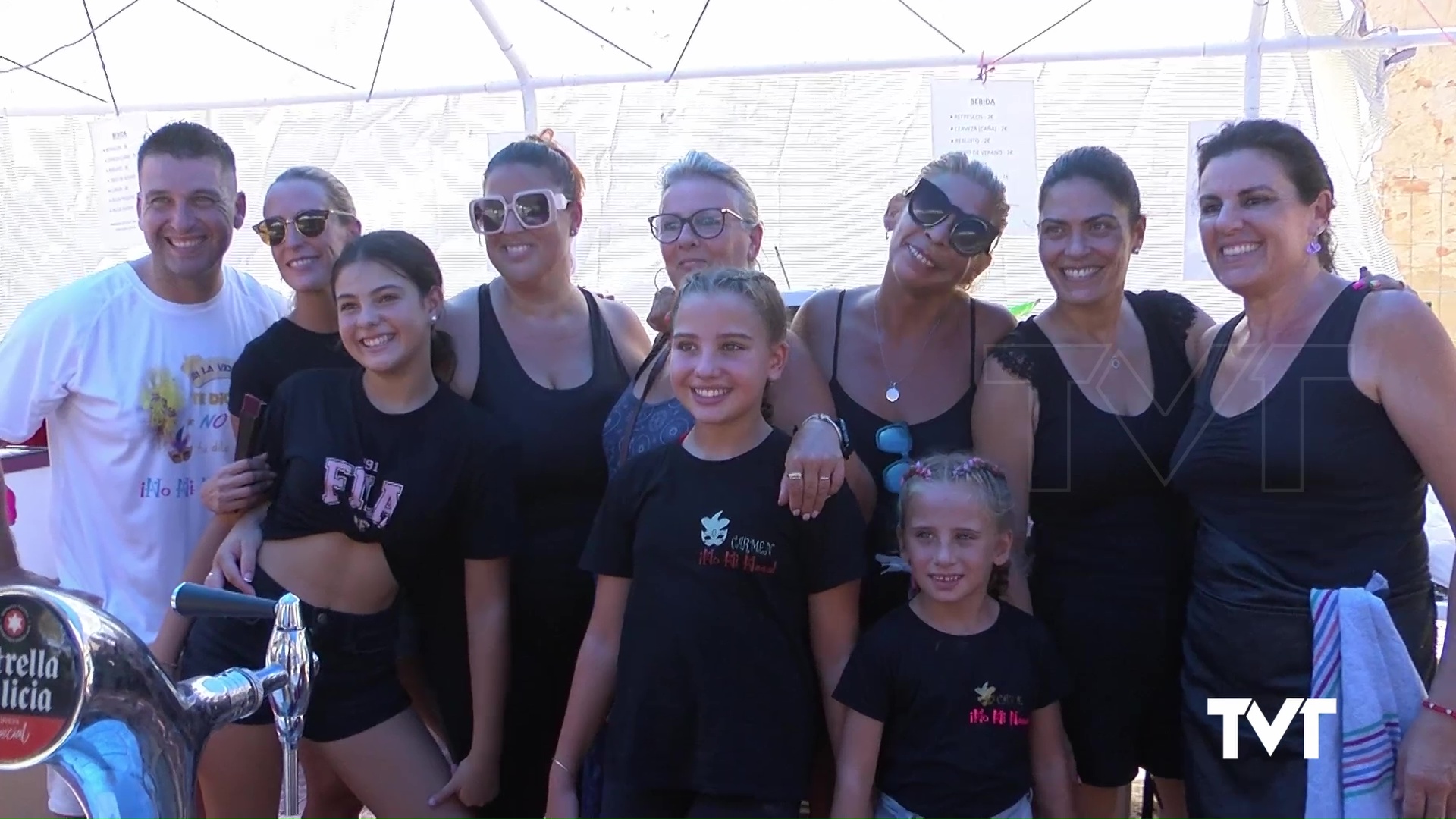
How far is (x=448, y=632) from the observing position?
107 inches

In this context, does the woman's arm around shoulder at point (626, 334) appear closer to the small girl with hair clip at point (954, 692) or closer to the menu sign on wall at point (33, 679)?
the small girl with hair clip at point (954, 692)

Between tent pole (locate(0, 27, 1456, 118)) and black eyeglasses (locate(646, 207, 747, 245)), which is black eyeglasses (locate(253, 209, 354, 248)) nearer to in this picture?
black eyeglasses (locate(646, 207, 747, 245))

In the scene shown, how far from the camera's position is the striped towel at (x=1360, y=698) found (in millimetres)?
2006

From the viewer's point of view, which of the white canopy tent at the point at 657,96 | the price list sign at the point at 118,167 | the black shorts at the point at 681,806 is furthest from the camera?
the price list sign at the point at 118,167

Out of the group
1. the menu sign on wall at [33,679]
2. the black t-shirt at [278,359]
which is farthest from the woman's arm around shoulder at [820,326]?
the menu sign on wall at [33,679]

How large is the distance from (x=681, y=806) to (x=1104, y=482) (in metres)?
1.11

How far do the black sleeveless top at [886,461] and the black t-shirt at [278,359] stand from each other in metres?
1.25

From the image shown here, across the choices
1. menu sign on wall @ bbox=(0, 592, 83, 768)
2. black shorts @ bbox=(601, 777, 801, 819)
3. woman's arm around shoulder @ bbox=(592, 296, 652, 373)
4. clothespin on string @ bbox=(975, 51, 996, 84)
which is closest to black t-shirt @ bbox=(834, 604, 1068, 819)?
black shorts @ bbox=(601, 777, 801, 819)

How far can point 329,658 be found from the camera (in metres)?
2.46

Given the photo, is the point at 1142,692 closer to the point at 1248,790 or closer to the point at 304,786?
the point at 1248,790

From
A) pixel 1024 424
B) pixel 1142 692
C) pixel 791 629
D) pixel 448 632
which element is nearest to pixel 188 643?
pixel 448 632

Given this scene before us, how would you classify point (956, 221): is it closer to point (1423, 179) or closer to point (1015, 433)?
point (1015, 433)

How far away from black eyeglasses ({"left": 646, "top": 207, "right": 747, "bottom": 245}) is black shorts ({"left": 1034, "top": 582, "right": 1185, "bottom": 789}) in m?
1.16

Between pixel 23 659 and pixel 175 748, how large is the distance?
0.61ft
